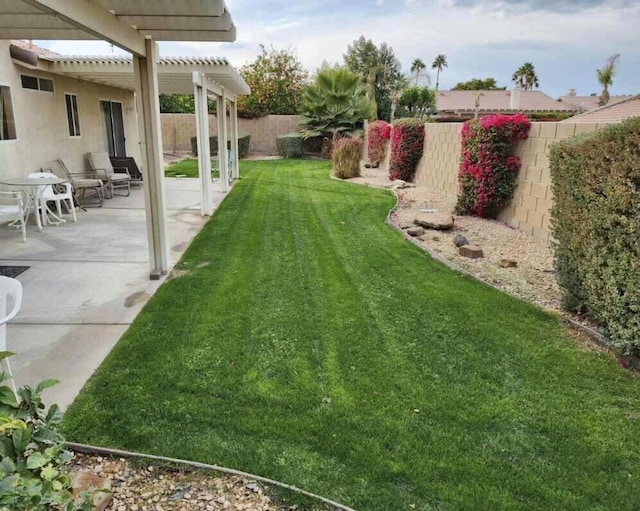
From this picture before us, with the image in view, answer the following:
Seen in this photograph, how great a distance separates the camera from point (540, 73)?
175ft

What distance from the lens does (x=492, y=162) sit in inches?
318

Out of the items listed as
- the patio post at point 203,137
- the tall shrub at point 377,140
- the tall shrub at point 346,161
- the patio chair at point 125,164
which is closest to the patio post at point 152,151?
the patio post at point 203,137

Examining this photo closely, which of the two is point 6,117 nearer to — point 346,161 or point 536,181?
point 536,181

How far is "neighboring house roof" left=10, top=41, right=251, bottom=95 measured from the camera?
875 centimetres

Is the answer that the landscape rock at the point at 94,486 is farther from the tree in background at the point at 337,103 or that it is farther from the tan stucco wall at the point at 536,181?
the tree in background at the point at 337,103

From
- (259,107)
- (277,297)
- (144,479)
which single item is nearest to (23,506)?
(144,479)

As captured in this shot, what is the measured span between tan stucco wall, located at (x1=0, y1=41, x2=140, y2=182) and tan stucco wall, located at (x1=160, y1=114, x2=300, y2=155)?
10546mm

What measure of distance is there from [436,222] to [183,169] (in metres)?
11.1

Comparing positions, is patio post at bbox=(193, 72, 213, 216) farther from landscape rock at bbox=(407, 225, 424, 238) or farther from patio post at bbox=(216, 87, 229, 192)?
landscape rock at bbox=(407, 225, 424, 238)

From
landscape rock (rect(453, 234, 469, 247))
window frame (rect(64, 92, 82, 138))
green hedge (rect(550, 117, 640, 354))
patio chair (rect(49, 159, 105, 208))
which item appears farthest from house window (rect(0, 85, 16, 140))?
green hedge (rect(550, 117, 640, 354))

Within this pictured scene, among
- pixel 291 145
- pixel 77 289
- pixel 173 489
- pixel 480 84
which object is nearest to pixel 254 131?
pixel 291 145

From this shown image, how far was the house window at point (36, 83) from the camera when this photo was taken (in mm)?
8755

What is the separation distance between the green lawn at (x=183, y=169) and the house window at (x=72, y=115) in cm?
386

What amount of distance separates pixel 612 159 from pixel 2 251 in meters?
6.71
